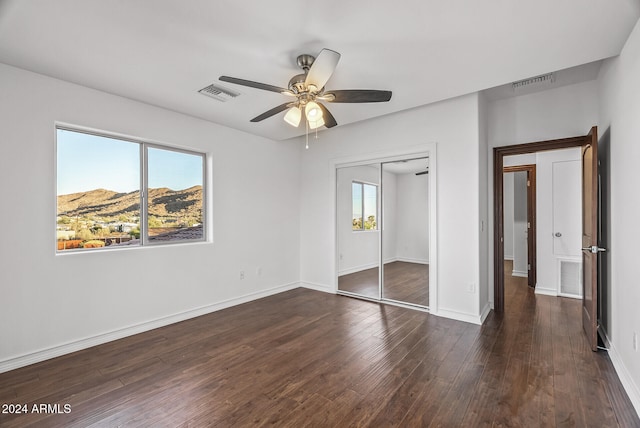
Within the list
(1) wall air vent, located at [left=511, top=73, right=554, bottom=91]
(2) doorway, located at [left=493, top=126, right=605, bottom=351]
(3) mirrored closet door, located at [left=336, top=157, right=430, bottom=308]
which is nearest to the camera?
(2) doorway, located at [left=493, top=126, right=605, bottom=351]

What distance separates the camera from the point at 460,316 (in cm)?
362

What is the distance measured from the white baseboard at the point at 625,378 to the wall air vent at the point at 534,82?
276 centimetres

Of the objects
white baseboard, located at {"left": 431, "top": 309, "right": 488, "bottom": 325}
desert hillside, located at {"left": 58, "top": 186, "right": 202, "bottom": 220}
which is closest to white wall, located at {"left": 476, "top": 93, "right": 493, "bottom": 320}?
white baseboard, located at {"left": 431, "top": 309, "right": 488, "bottom": 325}

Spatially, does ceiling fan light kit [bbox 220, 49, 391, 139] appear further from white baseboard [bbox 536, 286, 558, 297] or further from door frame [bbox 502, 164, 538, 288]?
white baseboard [bbox 536, 286, 558, 297]

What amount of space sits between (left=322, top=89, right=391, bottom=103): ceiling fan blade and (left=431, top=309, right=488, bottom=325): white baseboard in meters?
2.72

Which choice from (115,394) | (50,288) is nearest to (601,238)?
(115,394)

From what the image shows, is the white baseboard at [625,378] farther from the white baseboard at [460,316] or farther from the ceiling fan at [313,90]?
the ceiling fan at [313,90]

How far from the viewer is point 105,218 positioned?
126 inches

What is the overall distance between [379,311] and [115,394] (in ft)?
9.59

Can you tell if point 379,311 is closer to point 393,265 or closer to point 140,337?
point 393,265

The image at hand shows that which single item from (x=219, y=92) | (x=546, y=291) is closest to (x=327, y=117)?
(x=219, y=92)

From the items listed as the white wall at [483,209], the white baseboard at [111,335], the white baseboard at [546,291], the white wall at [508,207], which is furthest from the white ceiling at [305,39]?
the white wall at [508,207]

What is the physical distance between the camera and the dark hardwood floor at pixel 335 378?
1.93 meters

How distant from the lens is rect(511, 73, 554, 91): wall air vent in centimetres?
332
